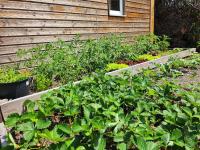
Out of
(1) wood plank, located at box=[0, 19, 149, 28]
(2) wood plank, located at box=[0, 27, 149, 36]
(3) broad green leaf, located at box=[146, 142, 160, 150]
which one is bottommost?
(3) broad green leaf, located at box=[146, 142, 160, 150]

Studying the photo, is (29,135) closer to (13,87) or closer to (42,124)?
(42,124)

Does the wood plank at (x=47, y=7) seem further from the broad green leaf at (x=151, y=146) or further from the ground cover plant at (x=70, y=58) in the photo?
the broad green leaf at (x=151, y=146)

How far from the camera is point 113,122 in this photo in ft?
7.08

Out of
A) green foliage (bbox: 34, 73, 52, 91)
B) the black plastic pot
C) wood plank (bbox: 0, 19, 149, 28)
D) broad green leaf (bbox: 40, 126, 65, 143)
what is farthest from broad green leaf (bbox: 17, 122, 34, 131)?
wood plank (bbox: 0, 19, 149, 28)

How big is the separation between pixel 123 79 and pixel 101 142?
1555mm

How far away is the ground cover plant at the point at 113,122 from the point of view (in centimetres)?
193

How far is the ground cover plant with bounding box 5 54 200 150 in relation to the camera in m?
1.93

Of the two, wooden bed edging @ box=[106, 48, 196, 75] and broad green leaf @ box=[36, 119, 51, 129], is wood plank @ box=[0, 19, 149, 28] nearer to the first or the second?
wooden bed edging @ box=[106, 48, 196, 75]

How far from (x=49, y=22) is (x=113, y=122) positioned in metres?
4.65

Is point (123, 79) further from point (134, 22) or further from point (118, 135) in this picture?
point (134, 22)

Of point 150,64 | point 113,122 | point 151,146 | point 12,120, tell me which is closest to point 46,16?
point 150,64

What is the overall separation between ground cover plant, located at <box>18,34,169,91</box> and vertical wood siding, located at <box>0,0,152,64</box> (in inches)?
12.4

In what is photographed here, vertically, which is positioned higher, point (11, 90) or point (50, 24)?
point (50, 24)

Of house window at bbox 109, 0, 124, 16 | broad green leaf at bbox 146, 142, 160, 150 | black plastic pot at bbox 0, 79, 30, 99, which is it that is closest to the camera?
broad green leaf at bbox 146, 142, 160, 150
